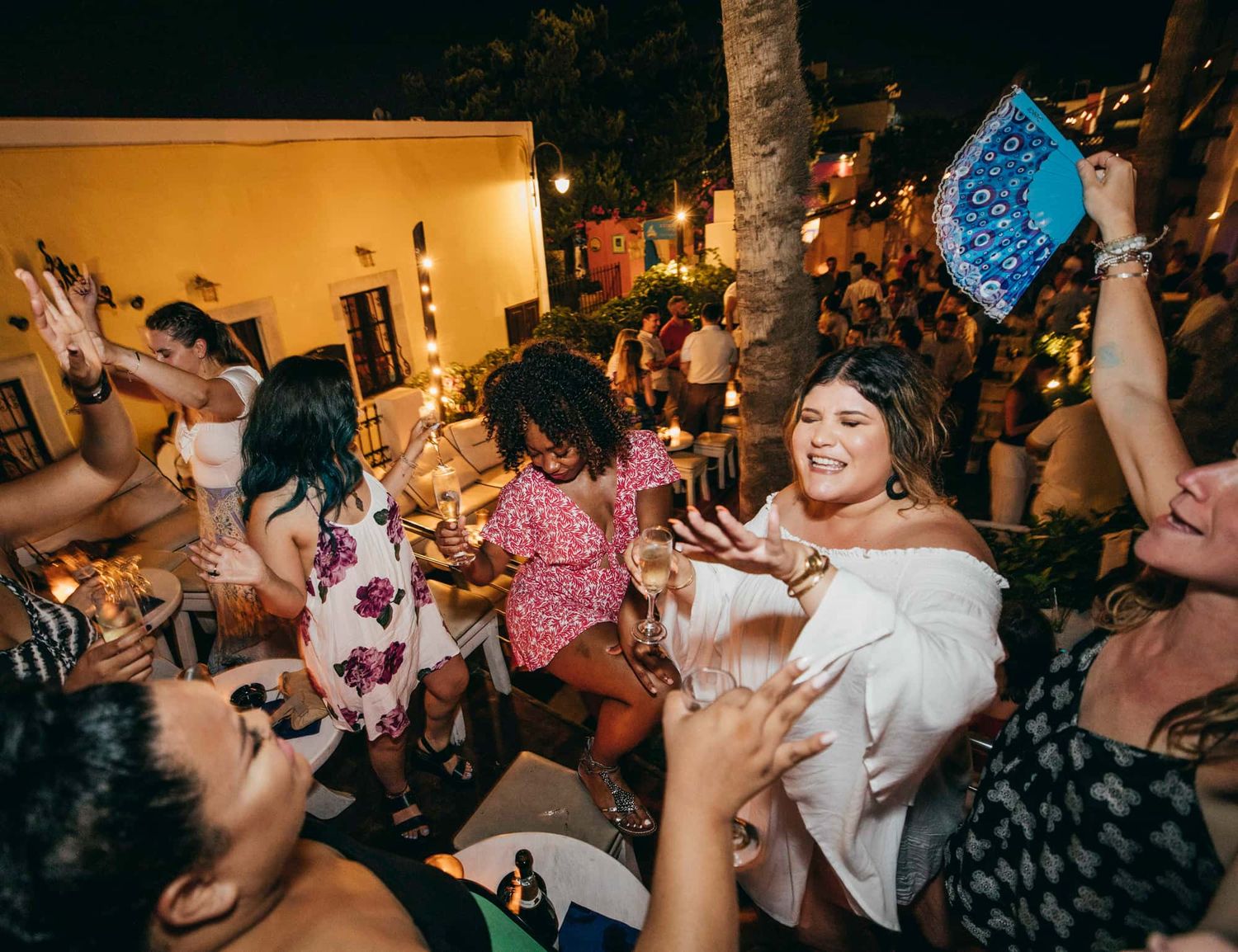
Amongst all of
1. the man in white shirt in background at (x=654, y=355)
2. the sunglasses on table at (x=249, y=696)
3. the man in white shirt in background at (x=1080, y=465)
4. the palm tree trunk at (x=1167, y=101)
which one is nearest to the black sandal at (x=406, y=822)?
the sunglasses on table at (x=249, y=696)

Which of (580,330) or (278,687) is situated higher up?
(580,330)

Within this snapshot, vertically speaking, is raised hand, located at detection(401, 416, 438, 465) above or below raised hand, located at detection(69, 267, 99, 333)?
below

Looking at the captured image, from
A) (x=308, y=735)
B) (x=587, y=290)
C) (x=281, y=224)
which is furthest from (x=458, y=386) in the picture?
(x=587, y=290)

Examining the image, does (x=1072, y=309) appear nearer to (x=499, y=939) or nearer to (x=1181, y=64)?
(x=1181, y=64)

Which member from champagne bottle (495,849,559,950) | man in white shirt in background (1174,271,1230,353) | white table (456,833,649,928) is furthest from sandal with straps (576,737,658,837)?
man in white shirt in background (1174,271,1230,353)

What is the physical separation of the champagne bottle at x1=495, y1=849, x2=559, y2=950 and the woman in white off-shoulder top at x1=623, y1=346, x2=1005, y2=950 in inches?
32.6

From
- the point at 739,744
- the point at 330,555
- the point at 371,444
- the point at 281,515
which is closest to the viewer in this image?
the point at 739,744

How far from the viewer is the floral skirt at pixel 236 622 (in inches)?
129

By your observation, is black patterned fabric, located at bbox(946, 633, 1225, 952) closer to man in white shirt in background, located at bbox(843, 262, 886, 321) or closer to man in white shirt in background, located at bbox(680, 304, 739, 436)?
man in white shirt in background, located at bbox(680, 304, 739, 436)

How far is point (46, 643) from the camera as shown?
186 centimetres

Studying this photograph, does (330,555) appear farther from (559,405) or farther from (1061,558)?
(1061,558)

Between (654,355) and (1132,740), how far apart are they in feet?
22.7

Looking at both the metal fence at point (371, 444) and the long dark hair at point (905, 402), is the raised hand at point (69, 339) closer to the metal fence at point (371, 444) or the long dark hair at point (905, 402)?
the long dark hair at point (905, 402)

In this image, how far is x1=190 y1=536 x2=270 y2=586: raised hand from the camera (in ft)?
7.16
